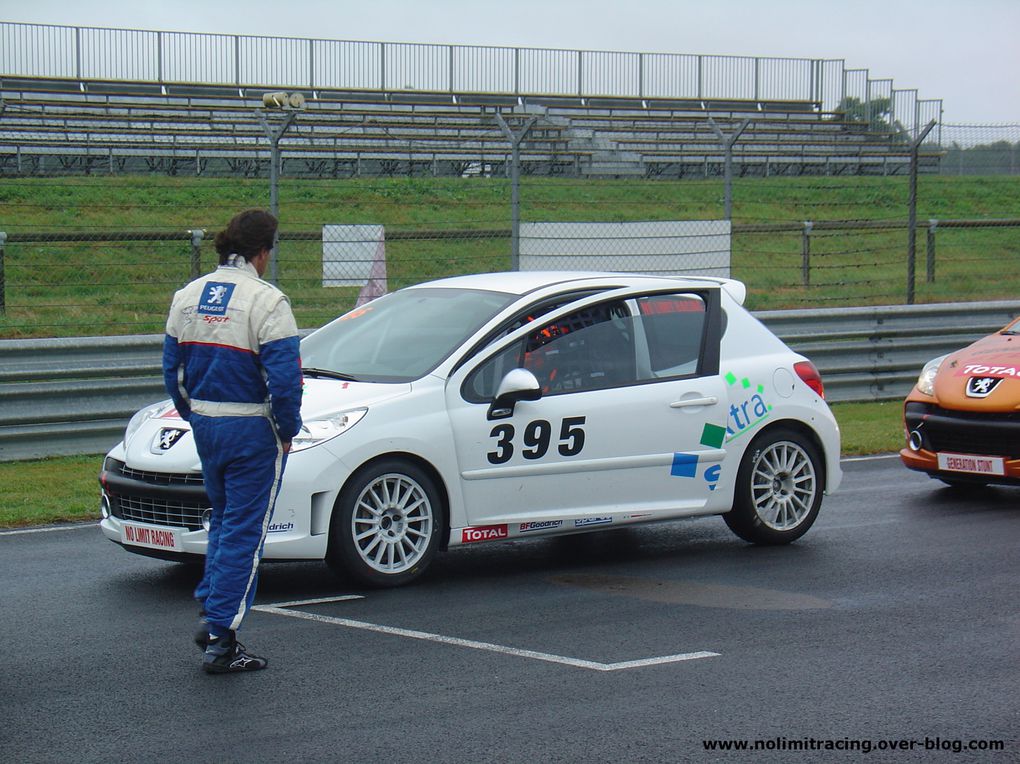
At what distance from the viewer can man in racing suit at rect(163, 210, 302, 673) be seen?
5.65 m

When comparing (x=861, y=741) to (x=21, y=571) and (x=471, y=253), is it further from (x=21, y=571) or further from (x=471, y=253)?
(x=471, y=253)

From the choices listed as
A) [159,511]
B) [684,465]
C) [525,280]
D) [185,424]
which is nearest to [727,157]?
[525,280]

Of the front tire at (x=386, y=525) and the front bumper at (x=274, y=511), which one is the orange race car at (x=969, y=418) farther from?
the front bumper at (x=274, y=511)

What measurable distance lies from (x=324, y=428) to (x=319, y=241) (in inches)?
367

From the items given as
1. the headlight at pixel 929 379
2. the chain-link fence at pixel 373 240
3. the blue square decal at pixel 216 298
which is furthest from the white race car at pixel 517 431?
the chain-link fence at pixel 373 240

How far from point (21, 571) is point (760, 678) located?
4164 mm

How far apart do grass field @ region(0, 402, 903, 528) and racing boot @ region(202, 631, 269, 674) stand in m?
3.91

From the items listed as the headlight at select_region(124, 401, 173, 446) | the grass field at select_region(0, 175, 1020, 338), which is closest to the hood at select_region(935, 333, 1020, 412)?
the grass field at select_region(0, 175, 1020, 338)

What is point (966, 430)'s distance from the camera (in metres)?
9.96

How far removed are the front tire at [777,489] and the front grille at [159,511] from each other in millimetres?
3202

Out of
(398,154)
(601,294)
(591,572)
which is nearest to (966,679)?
(591,572)

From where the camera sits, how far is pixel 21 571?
7.67 meters

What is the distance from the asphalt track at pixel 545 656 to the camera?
4.88 m

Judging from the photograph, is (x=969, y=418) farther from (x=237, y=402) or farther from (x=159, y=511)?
(x=237, y=402)
